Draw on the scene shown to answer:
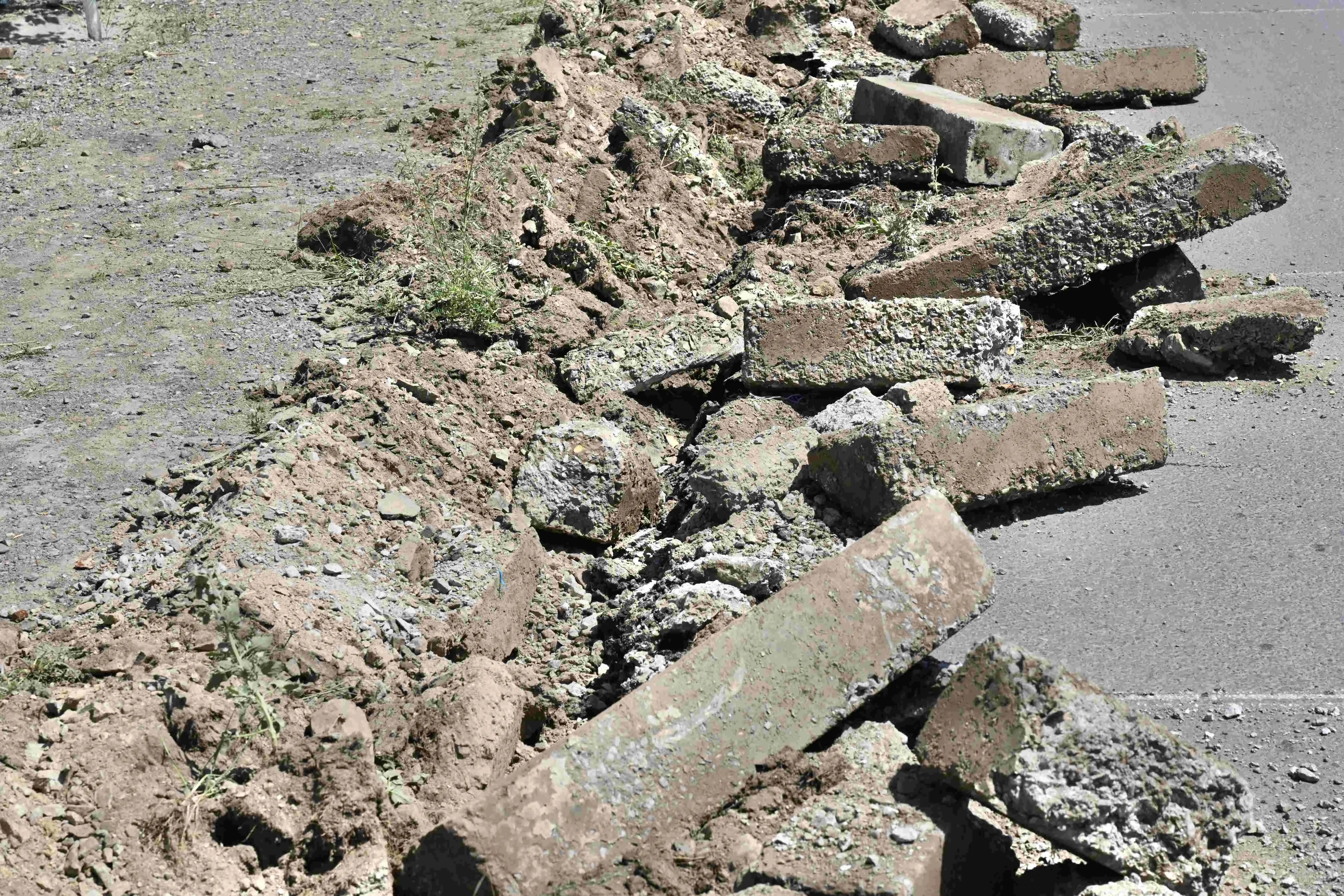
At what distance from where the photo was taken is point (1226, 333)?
17.6 feet

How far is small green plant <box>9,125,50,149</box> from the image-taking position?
24.5 feet

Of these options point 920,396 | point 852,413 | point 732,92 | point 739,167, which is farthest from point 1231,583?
point 732,92

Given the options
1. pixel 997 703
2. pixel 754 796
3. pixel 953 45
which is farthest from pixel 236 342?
pixel 953 45

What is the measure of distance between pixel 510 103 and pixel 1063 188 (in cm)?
314

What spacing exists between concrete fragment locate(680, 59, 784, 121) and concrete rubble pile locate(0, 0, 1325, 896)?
412mm

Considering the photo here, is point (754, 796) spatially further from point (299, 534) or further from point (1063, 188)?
point (1063, 188)

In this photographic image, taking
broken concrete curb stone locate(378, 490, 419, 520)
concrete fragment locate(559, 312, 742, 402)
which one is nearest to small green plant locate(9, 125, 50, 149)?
concrete fragment locate(559, 312, 742, 402)

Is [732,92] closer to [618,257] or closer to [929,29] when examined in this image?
[929,29]

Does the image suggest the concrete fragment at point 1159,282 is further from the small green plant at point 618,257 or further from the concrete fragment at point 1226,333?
the small green plant at point 618,257

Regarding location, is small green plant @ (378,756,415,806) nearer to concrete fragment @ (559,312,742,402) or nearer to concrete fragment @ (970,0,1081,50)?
concrete fragment @ (559,312,742,402)

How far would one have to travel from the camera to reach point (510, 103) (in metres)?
7.09

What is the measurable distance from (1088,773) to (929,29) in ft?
25.4

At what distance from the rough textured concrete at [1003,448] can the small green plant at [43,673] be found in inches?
91.7

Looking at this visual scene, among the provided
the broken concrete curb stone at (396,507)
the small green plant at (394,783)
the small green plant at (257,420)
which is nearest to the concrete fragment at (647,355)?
the broken concrete curb stone at (396,507)
